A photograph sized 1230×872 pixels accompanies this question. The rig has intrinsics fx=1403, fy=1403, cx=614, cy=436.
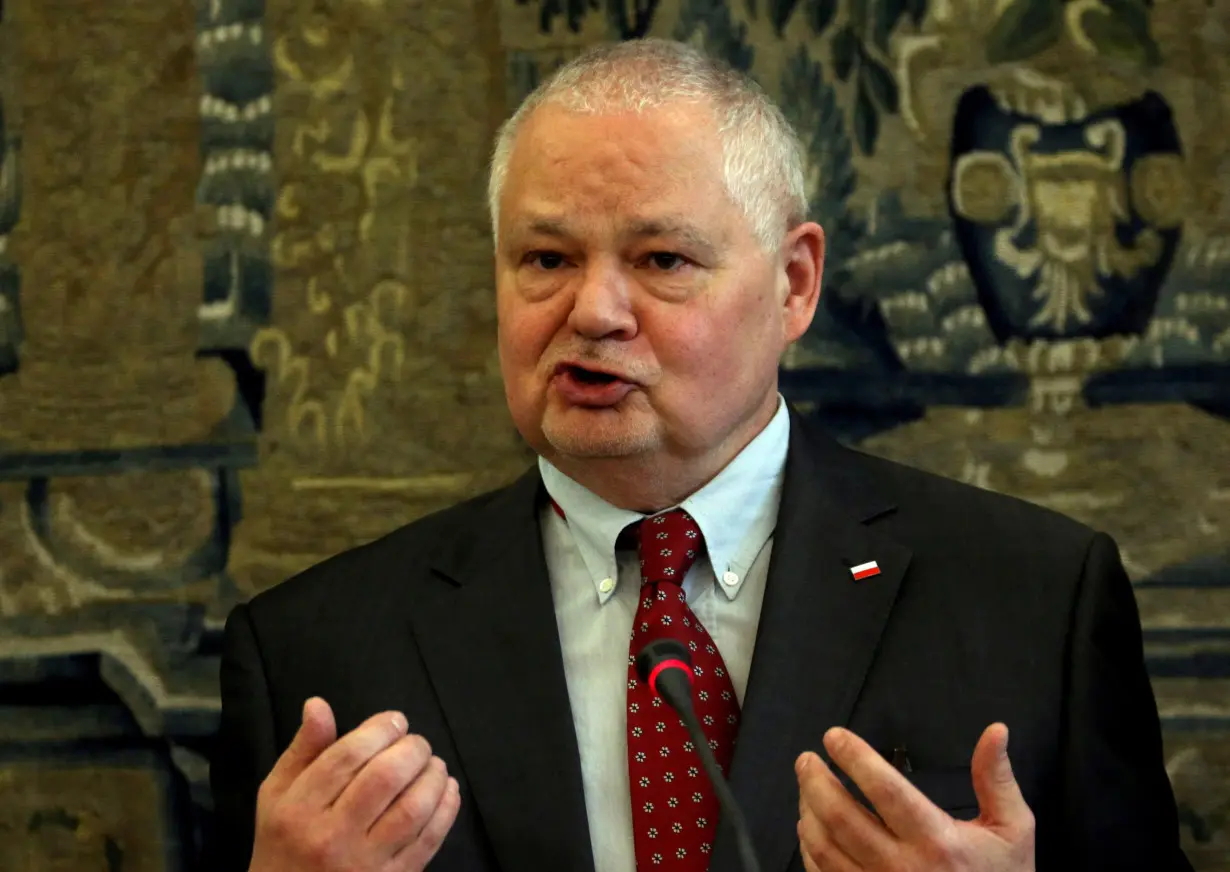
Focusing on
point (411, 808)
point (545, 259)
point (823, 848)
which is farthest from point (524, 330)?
point (823, 848)

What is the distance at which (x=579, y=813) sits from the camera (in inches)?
66.0

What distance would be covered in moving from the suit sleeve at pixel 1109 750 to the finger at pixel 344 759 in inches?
32.9

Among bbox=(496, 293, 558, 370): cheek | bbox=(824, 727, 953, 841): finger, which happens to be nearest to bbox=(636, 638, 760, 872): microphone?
bbox=(824, 727, 953, 841): finger

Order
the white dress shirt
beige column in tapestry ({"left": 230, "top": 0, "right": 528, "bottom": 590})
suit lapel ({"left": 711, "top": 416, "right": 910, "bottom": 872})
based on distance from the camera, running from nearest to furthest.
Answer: suit lapel ({"left": 711, "top": 416, "right": 910, "bottom": 872}) < the white dress shirt < beige column in tapestry ({"left": 230, "top": 0, "right": 528, "bottom": 590})

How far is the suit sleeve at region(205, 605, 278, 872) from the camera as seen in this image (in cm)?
188

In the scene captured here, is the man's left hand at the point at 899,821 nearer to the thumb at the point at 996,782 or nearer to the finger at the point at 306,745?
the thumb at the point at 996,782

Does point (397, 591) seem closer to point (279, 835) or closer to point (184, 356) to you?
point (279, 835)

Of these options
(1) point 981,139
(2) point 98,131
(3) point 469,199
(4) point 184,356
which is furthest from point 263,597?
(1) point 981,139

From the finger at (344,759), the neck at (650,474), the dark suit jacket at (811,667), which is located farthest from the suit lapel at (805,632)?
the finger at (344,759)

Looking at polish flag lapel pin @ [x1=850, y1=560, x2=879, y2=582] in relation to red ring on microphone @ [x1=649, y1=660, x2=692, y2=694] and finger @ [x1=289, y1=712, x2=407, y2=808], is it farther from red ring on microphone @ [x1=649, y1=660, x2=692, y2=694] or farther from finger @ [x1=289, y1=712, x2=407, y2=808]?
finger @ [x1=289, y1=712, x2=407, y2=808]

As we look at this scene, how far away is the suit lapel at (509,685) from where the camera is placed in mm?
1681

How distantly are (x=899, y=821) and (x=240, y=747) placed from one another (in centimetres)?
98

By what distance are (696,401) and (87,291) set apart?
1.21m

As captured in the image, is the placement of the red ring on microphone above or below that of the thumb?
above
